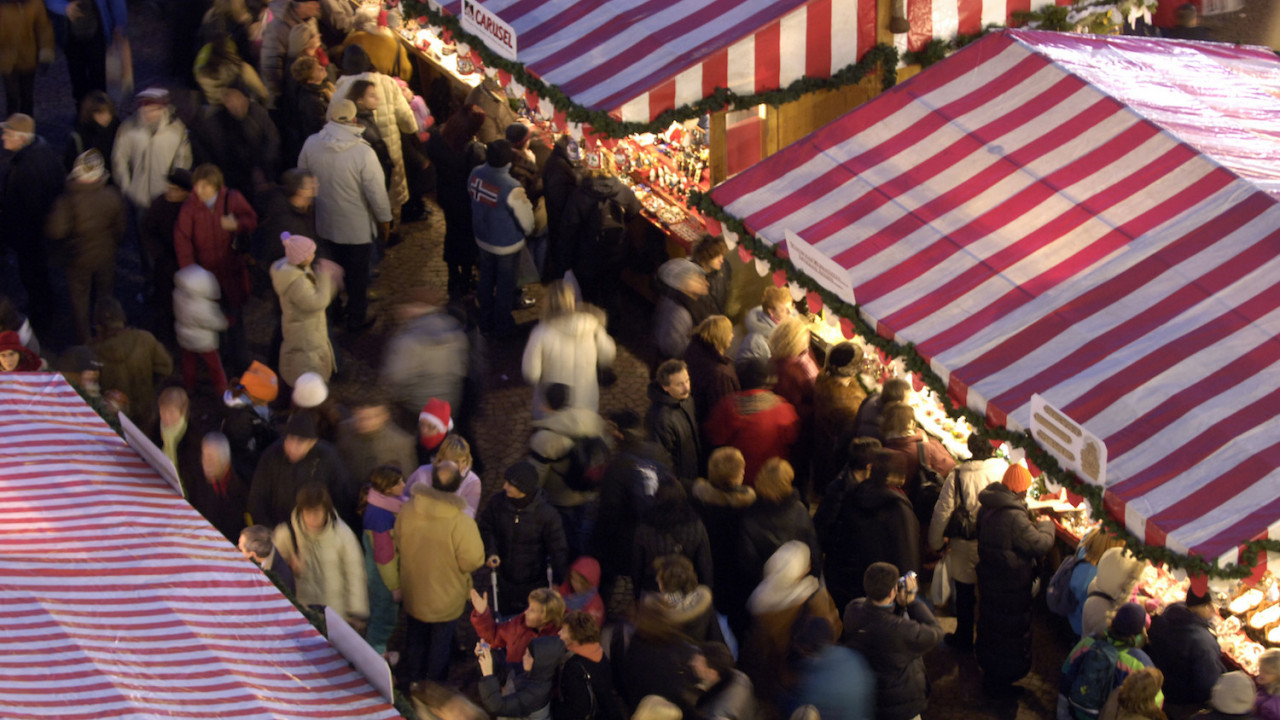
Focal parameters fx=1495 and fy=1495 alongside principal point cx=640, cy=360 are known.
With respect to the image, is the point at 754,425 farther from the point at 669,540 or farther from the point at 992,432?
the point at 992,432

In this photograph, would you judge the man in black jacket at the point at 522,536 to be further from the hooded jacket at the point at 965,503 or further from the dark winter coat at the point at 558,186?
the dark winter coat at the point at 558,186

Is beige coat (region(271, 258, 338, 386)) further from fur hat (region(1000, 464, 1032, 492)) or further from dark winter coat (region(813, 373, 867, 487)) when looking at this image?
fur hat (region(1000, 464, 1032, 492))

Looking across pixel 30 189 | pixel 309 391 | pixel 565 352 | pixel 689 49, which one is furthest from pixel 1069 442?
pixel 30 189

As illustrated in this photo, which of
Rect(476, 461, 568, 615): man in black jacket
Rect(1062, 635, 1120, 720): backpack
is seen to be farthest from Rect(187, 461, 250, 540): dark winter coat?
Rect(1062, 635, 1120, 720): backpack

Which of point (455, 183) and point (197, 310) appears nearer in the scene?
point (197, 310)

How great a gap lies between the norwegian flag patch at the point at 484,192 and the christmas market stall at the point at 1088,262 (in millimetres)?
1605

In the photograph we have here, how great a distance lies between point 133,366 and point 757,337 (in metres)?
3.57

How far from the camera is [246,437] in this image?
307 inches

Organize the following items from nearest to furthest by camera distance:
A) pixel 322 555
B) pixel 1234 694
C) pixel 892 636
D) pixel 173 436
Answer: pixel 1234 694
pixel 892 636
pixel 322 555
pixel 173 436

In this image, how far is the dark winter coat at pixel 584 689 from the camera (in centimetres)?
632

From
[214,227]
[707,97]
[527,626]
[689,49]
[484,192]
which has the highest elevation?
[689,49]

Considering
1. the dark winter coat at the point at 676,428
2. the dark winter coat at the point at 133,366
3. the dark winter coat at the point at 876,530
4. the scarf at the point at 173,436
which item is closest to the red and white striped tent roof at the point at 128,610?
the scarf at the point at 173,436

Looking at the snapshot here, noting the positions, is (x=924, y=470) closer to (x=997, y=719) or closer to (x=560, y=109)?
(x=997, y=719)

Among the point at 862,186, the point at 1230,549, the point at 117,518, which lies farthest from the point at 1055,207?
the point at 117,518
